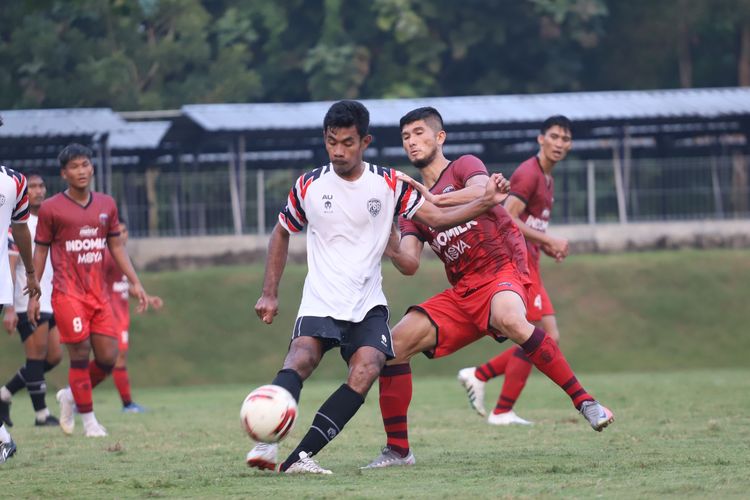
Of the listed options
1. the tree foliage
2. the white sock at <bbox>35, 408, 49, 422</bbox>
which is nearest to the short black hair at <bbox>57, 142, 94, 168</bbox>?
the white sock at <bbox>35, 408, 49, 422</bbox>

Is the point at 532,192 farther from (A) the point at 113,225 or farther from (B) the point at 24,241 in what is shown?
(B) the point at 24,241

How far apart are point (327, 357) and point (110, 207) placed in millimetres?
11677

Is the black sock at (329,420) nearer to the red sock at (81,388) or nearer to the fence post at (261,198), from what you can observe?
the red sock at (81,388)

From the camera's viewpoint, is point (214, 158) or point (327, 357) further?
point (214, 158)

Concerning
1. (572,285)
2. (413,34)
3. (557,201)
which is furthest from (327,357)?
(413,34)

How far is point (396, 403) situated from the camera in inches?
336

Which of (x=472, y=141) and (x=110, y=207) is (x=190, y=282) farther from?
(x=110, y=207)

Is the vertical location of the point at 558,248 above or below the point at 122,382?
above

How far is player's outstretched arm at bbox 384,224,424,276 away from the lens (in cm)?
833

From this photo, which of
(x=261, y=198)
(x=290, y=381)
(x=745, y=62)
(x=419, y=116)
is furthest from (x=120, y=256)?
(x=745, y=62)

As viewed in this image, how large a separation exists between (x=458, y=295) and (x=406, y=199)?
1.23 metres

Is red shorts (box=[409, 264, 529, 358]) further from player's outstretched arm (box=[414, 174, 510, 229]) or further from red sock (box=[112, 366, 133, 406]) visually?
red sock (box=[112, 366, 133, 406])

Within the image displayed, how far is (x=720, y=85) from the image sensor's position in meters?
43.0

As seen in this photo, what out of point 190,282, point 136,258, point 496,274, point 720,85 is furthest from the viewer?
point 720,85
